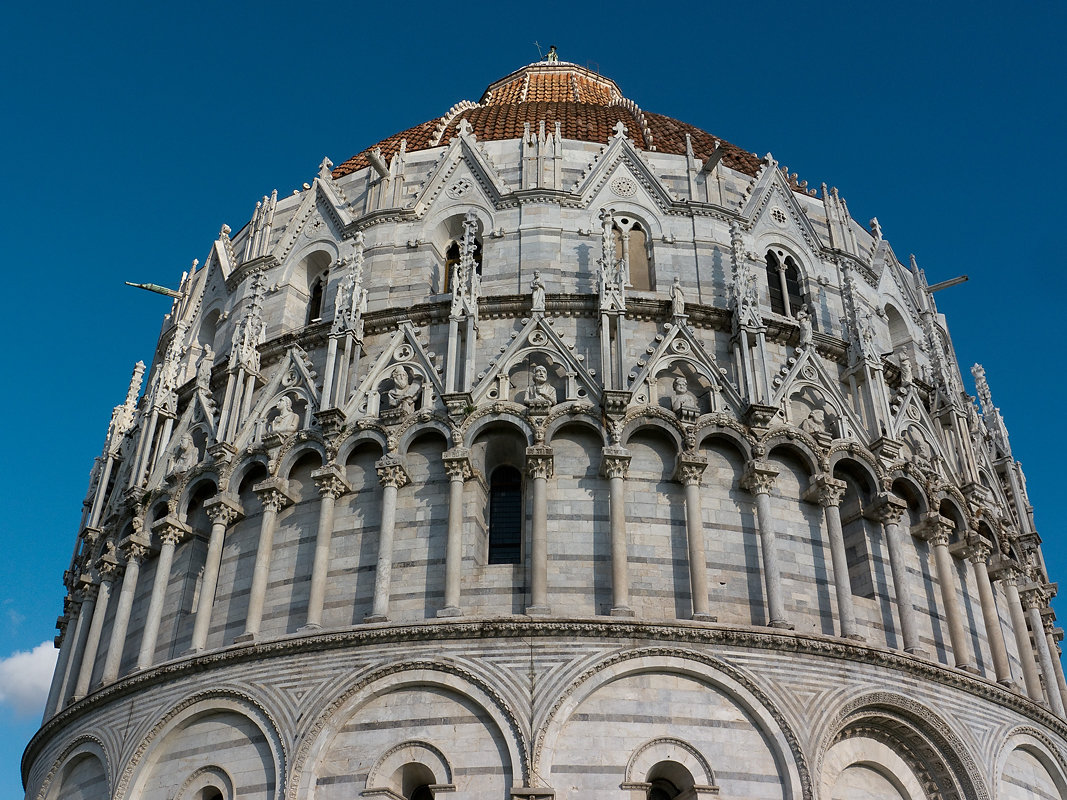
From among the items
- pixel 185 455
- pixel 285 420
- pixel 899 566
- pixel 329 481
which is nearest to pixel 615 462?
pixel 329 481

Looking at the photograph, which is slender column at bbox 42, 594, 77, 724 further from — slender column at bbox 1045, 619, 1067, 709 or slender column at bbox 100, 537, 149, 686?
slender column at bbox 1045, 619, 1067, 709

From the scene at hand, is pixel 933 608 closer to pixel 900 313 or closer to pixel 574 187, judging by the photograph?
pixel 900 313

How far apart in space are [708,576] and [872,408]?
5472 mm

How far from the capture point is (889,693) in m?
17.8

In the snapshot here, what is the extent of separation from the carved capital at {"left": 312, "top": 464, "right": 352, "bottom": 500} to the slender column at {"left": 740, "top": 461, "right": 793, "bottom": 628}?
23.5ft

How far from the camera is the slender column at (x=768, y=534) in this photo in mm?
17984

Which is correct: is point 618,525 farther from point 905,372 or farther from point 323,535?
point 905,372

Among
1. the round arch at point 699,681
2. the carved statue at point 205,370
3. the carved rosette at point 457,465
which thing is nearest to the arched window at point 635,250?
the carved rosette at point 457,465

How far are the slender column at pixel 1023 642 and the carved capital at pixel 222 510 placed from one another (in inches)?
604

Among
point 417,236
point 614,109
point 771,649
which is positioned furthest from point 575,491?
point 614,109

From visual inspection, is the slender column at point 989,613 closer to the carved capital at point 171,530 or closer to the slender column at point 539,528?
the slender column at point 539,528

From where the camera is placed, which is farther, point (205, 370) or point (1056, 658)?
point (1056, 658)

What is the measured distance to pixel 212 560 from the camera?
20.0 metres

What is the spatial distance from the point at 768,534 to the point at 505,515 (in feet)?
15.2
